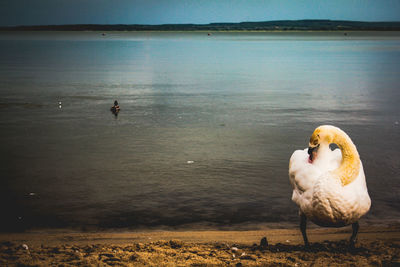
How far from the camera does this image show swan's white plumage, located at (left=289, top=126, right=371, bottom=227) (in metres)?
5.64

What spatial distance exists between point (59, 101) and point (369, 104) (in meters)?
12.2

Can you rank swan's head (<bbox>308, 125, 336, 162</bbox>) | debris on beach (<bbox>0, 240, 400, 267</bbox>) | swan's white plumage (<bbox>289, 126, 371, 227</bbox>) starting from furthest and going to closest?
swan's head (<bbox>308, 125, 336, 162</bbox>) → swan's white plumage (<bbox>289, 126, 371, 227</bbox>) → debris on beach (<bbox>0, 240, 400, 267</bbox>)

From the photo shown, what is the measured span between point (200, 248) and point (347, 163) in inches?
80.3

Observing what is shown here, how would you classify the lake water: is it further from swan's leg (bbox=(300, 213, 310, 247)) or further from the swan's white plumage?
the swan's white plumage

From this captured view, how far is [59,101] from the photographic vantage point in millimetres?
20203

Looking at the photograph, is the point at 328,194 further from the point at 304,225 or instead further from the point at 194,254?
the point at 194,254

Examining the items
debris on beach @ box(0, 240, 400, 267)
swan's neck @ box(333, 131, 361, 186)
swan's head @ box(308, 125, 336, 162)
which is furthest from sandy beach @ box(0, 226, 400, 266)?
swan's head @ box(308, 125, 336, 162)

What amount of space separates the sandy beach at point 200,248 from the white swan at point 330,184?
15.8 inches

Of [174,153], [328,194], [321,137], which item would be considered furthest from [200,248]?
[174,153]

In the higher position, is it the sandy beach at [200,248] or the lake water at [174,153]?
the lake water at [174,153]

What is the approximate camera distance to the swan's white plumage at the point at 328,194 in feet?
18.5

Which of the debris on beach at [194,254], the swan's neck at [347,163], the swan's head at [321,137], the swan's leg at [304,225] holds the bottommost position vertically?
the debris on beach at [194,254]

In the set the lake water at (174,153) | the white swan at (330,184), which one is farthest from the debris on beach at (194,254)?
the lake water at (174,153)

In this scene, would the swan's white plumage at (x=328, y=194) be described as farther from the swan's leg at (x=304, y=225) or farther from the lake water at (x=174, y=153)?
the lake water at (x=174, y=153)
